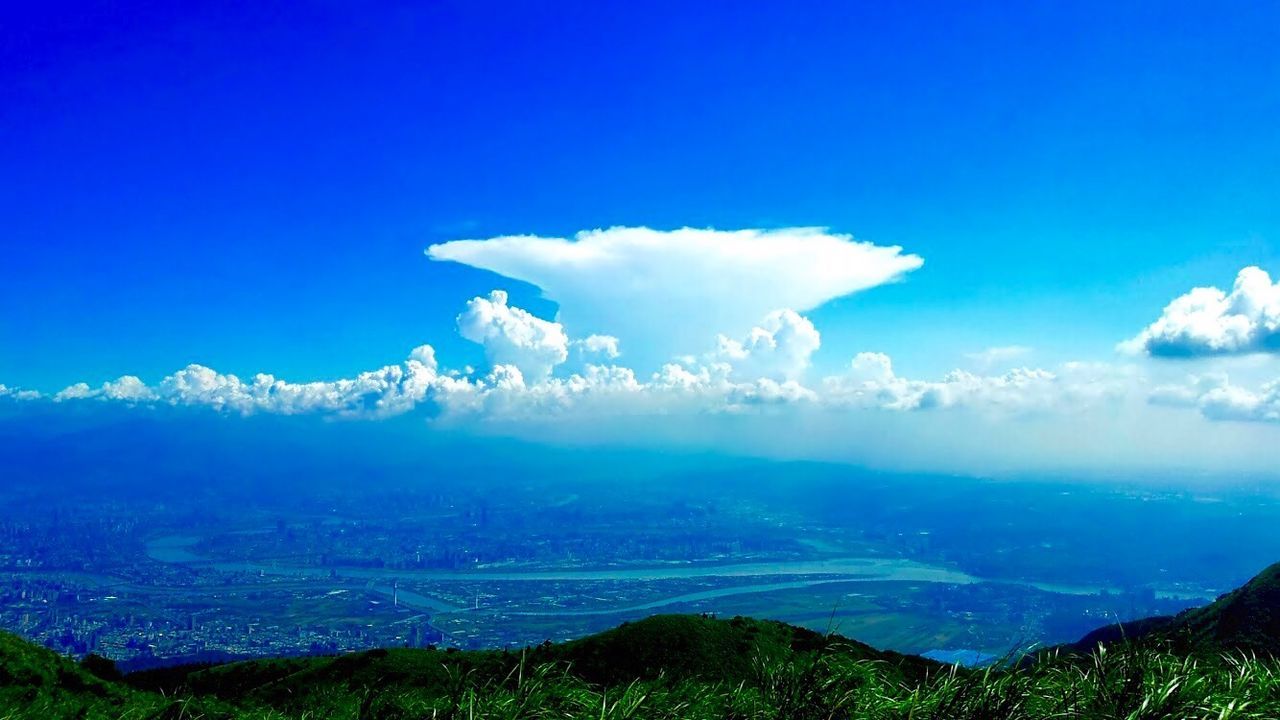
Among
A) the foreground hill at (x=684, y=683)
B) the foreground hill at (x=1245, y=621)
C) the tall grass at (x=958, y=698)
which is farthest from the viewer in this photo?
the foreground hill at (x=1245, y=621)

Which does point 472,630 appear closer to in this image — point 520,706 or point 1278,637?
point 1278,637

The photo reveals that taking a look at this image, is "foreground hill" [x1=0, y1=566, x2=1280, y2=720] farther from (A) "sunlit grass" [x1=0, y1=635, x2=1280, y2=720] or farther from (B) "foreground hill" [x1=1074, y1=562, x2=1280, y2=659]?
(B) "foreground hill" [x1=1074, y1=562, x2=1280, y2=659]

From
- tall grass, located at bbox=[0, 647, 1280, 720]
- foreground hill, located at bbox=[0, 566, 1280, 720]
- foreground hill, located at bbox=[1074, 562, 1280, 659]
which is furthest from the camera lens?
foreground hill, located at bbox=[1074, 562, 1280, 659]

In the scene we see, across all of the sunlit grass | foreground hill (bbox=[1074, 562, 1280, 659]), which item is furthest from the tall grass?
foreground hill (bbox=[1074, 562, 1280, 659])

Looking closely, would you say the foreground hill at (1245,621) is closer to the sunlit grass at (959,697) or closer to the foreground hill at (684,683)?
the foreground hill at (684,683)

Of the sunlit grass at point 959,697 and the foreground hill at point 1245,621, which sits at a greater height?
the sunlit grass at point 959,697

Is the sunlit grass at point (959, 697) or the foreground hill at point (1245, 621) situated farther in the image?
the foreground hill at point (1245, 621)

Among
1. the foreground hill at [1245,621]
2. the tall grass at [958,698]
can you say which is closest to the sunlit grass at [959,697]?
the tall grass at [958,698]

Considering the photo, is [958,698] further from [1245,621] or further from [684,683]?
[1245,621]
